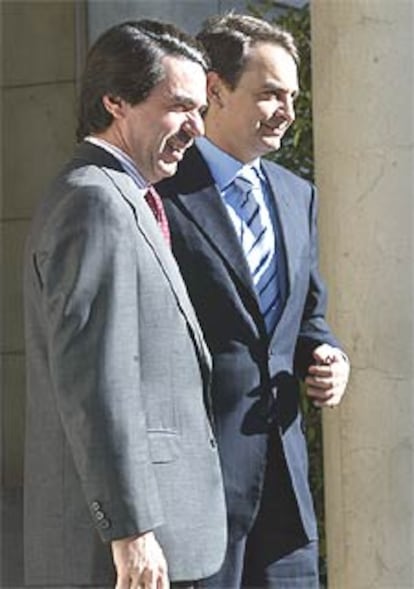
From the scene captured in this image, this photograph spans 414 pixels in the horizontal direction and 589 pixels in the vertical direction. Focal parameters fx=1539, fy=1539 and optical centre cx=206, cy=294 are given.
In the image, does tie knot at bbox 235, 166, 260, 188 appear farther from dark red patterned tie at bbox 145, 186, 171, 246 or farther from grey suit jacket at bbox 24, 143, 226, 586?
grey suit jacket at bbox 24, 143, 226, 586

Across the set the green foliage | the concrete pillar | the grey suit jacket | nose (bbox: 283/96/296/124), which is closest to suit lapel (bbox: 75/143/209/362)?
the grey suit jacket

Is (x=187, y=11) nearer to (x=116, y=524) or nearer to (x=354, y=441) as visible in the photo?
(x=354, y=441)

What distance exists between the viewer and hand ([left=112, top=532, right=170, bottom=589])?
293 centimetres

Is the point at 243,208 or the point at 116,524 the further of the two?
the point at 243,208

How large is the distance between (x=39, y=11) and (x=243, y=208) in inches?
207

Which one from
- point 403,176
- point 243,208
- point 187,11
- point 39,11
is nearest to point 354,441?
point 403,176

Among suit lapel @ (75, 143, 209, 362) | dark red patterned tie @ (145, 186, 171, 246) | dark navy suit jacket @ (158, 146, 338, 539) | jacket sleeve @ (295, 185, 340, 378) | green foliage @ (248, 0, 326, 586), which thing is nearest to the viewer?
suit lapel @ (75, 143, 209, 362)

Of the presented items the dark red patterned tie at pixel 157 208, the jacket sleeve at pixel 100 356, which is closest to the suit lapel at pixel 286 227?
the dark red patterned tie at pixel 157 208

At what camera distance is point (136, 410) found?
2.97m

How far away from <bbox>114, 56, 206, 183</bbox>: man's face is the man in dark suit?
1.53 feet

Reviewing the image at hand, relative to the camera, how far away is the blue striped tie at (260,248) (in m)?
3.78

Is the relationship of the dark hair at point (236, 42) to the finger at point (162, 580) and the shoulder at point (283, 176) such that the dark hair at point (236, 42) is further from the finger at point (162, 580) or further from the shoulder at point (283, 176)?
the finger at point (162, 580)

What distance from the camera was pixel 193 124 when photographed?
328cm

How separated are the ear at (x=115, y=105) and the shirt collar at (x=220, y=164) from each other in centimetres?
59
